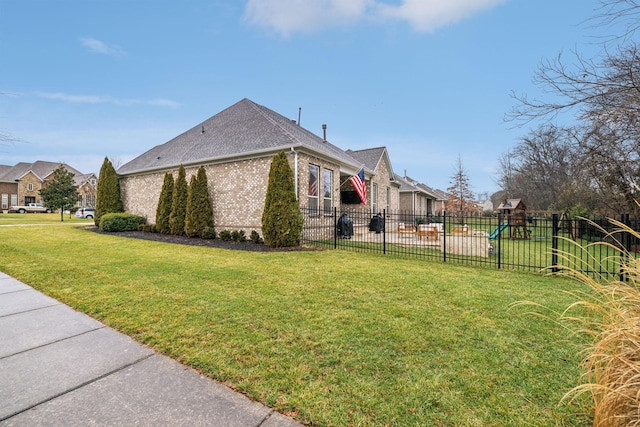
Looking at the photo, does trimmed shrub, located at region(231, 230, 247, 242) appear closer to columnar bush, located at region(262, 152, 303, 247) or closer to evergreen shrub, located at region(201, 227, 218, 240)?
evergreen shrub, located at region(201, 227, 218, 240)

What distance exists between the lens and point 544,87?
5496mm

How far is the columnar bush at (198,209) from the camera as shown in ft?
40.7

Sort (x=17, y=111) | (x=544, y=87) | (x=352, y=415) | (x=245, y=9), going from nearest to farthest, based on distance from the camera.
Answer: (x=352, y=415) < (x=544, y=87) < (x=17, y=111) < (x=245, y=9)

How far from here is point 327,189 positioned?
13.1 meters

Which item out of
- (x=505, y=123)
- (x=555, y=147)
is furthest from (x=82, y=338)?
(x=555, y=147)

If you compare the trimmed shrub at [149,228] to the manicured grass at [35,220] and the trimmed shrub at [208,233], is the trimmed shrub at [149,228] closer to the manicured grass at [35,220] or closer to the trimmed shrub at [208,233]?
the trimmed shrub at [208,233]

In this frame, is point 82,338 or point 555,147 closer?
point 82,338

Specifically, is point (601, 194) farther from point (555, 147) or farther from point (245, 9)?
point (555, 147)

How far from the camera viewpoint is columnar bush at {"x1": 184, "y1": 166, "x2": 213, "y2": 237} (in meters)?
12.4

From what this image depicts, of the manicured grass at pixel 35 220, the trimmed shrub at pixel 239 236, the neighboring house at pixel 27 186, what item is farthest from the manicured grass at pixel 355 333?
the neighboring house at pixel 27 186

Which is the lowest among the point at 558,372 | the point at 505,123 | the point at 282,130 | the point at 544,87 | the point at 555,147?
the point at 558,372

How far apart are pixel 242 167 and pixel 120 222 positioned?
8.29 metres

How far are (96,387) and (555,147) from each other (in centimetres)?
3754

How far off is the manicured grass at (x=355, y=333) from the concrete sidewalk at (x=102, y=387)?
0.57 feet
